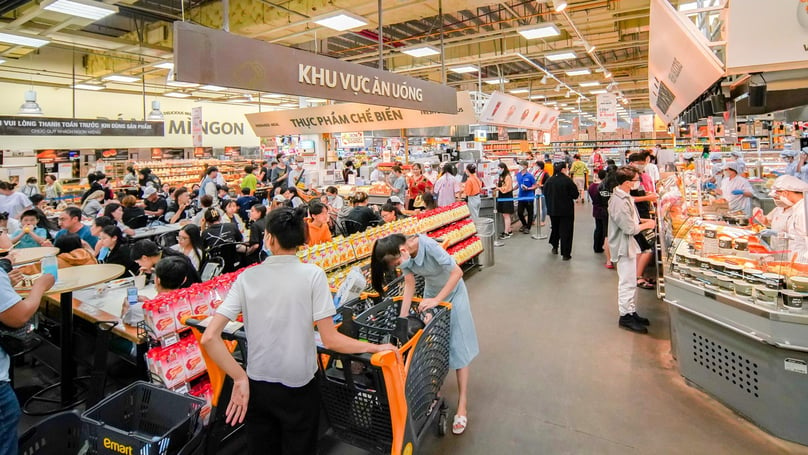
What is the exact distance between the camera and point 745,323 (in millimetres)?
3008

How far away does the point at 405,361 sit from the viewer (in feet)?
8.36

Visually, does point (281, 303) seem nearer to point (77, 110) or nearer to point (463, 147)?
point (463, 147)

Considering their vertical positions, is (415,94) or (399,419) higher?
(415,94)

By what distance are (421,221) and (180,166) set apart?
49.3ft

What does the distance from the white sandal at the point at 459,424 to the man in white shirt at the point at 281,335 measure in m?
1.34

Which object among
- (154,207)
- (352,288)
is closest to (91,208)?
(154,207)

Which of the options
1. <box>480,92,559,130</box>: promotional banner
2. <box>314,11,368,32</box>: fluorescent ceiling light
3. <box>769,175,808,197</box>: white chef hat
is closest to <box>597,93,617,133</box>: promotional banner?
<box>480,92,559,130</box>: promotional banner

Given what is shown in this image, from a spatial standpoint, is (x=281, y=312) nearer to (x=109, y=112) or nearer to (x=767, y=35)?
(x=767, y=35)

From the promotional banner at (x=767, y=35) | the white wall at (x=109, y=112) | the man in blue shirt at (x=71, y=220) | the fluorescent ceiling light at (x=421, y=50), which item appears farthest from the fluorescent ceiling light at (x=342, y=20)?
the white wall at (x=109, y=112)

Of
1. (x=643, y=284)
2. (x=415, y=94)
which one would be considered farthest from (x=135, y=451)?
(x=643, y=284)

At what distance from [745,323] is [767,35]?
2375 millimetres

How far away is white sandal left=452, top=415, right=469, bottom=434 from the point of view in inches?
123

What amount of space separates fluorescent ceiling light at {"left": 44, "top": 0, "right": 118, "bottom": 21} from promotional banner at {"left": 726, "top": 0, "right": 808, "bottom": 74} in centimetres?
759

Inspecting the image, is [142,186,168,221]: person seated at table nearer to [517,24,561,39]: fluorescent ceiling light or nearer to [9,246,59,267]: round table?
[9,246,59,267]: round table
